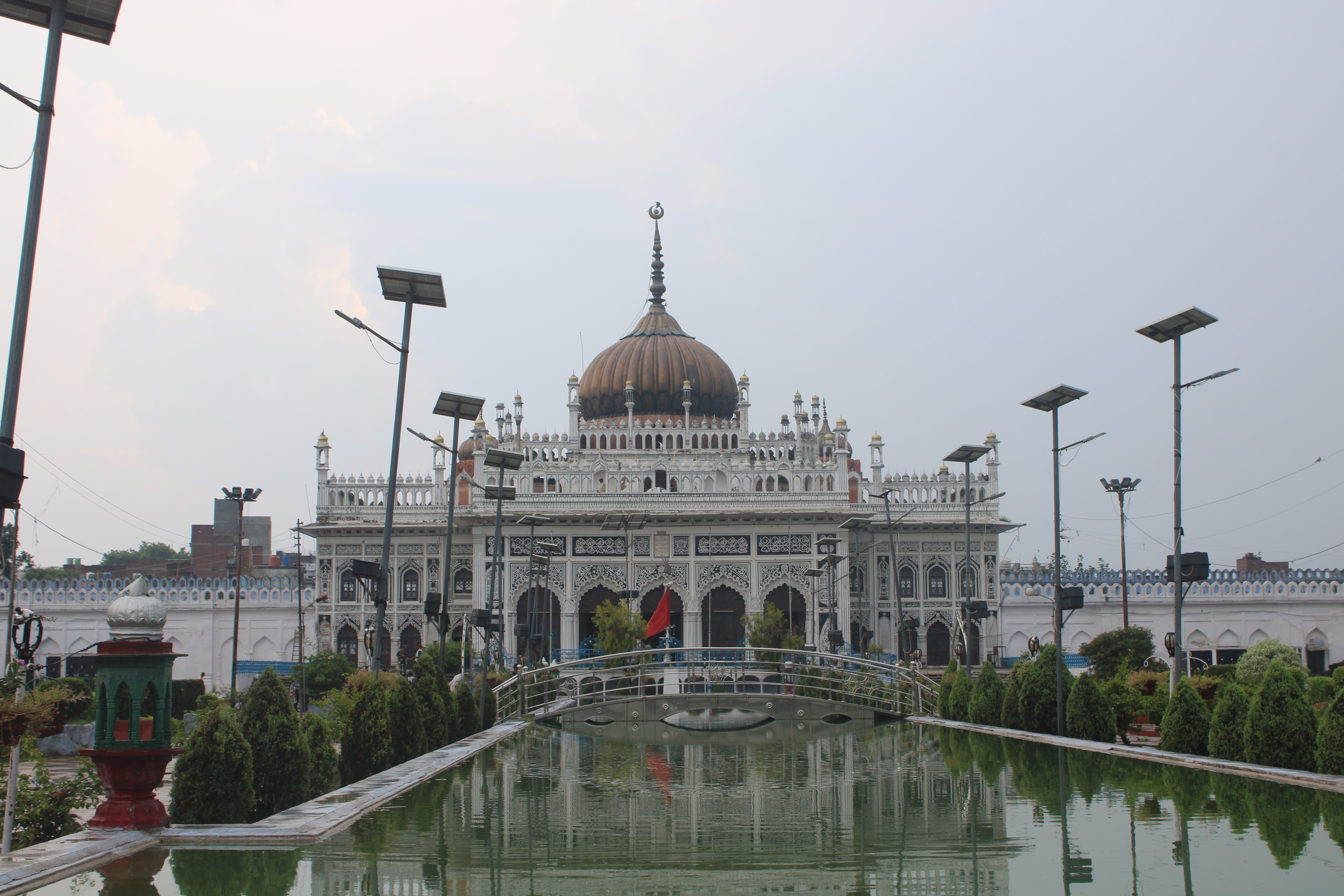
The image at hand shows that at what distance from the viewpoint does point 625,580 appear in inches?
1758

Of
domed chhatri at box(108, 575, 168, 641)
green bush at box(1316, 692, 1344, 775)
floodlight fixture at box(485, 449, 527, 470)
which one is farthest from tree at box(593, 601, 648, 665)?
domed chhatri at box(108, 575, 168, 641)

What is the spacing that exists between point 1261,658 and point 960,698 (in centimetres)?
1226

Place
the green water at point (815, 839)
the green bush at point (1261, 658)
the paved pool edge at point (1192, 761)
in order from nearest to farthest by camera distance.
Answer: the green water at point (815, 839) < the paved pool edge at point (1192, 761) < the green bush at point (1261, 658)

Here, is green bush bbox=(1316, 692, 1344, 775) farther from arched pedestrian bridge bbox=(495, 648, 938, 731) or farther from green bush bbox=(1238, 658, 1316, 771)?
arched pedestrian bridge bbox=(495, 648, 938, 731)

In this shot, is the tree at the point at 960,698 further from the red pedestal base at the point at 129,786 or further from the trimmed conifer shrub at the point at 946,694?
the red pedestal base at the point at 129,786

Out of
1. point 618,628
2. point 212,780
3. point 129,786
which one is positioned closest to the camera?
point 129,786

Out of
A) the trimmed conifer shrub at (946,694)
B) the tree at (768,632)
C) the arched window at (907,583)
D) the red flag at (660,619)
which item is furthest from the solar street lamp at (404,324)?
the arched window at (907,583)

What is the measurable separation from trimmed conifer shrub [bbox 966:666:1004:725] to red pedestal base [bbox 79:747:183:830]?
1585cm

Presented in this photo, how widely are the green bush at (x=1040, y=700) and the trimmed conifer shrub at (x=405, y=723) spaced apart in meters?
9.67

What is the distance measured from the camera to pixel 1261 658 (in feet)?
103

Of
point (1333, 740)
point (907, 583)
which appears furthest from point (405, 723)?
point (907, 583)

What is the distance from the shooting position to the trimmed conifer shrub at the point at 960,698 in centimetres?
2356

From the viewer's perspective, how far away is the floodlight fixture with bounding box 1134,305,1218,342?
19.0 metres

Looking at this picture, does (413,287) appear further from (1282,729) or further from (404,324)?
(1282,729)
